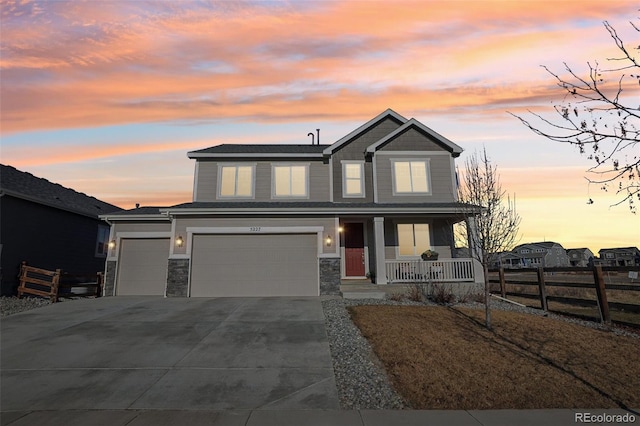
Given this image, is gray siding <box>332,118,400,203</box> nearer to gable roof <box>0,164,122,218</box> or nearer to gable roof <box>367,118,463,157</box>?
gable roof <box>367,118,463,157</box>

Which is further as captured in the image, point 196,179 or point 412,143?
point 412,143

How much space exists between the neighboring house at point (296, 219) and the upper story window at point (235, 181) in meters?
0.05

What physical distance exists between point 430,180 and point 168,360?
13.3 meters

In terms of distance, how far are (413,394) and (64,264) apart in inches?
732

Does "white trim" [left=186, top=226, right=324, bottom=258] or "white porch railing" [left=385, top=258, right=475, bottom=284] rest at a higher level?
"white trim" [left=186, top=226, right=324, bottom=258]

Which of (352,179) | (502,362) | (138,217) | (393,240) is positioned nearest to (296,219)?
(352,179)

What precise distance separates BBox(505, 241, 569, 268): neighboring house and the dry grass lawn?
78.3 meters

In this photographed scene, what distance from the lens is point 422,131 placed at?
52.3ft

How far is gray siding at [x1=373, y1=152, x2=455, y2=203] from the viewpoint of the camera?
15.3m

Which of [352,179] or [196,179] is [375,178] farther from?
[196,179]

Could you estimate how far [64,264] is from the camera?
645 inches

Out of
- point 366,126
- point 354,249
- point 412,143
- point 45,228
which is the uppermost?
point 366,126

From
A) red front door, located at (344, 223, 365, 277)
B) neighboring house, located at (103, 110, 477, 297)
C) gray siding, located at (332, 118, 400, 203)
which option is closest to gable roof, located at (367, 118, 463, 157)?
neighboring house, located at (103, 110, 477, 297)

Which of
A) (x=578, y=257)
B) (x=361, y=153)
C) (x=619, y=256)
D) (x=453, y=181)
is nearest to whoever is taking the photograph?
(x=453, y=181)
